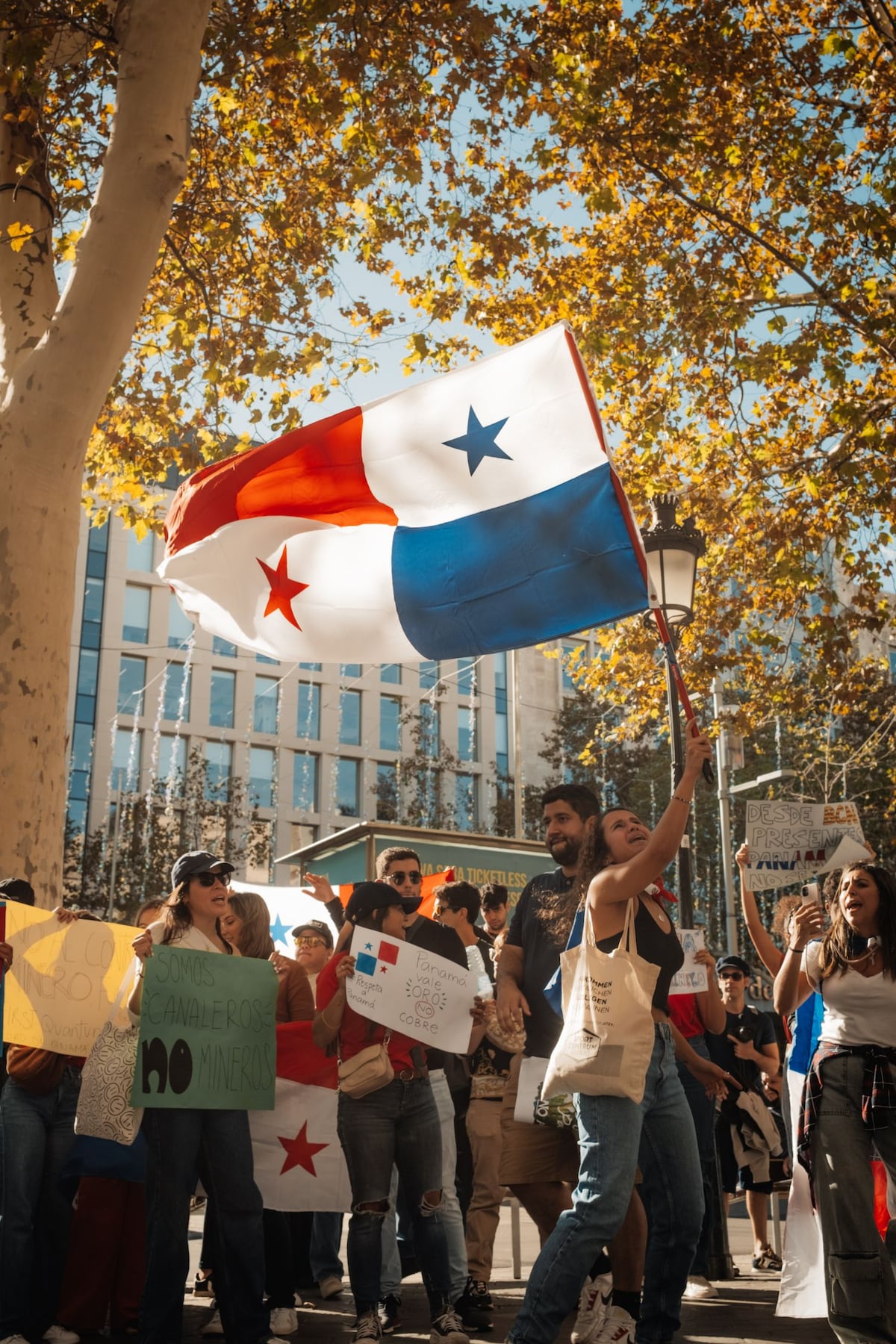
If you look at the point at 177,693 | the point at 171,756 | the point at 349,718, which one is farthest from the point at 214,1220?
the point at 349,718

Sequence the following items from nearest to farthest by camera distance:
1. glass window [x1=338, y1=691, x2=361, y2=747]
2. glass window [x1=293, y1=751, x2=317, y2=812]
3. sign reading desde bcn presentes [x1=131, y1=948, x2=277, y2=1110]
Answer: sign reading desde bcn presentes [x1=131, y1=948, x2=277, y2=1110], glass window [x1=293, y1=751, x2=317, y2=812], glass window [x1=338, y1=691, x2=361, y2=747]

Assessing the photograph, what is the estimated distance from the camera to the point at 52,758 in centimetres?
671

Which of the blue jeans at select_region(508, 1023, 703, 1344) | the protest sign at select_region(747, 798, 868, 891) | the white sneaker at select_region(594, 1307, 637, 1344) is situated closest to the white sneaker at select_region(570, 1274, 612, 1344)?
the white sneaker at select_region(594, 1307, 637, 1344)

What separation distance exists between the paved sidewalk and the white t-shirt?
1572mm

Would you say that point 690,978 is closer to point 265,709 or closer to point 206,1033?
point 206,1033

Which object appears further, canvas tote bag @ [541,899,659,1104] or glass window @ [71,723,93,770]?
glass window @ [71,723,93,770]

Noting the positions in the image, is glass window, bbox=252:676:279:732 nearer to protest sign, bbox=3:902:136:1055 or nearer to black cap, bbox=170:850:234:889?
protest sign, bbox=3:902:136:1055

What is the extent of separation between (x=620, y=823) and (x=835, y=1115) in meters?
1.27

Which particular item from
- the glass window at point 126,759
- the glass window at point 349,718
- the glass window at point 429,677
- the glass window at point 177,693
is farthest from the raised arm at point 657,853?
the glass window at point 429,677

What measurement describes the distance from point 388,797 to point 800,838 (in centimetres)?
4104

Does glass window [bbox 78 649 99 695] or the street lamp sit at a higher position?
glass window [bbox 78 649 99 695]

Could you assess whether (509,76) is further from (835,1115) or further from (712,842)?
(712,842)

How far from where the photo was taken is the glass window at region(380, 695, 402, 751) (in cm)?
5400

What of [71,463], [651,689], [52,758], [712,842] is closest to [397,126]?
[71,463]
